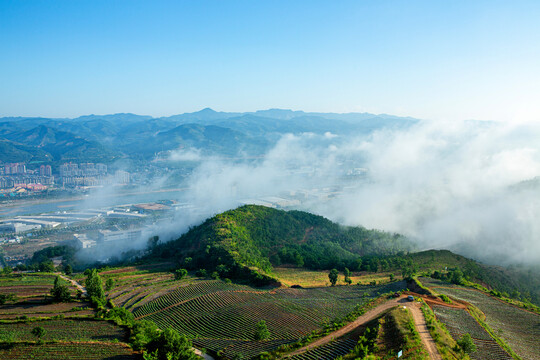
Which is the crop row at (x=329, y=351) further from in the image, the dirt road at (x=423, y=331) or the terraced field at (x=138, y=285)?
the terraced field at (x=138, y=285)

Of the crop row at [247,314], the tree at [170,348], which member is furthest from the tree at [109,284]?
the tree at [170,348]

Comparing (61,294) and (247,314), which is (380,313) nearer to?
(247,314)

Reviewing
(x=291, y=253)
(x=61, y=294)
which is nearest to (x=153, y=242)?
(x=291, y=253)

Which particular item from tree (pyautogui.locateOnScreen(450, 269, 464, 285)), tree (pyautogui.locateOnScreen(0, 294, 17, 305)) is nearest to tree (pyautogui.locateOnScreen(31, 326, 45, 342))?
tree (pyautogui.locateOnScreen(0, 294, 17, 305))

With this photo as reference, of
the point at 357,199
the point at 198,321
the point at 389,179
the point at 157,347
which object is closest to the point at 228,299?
the point at 198,321

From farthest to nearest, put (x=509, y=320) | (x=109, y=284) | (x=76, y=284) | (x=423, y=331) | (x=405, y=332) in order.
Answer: (x=76, y=284) → (x=109, y=284) → (x=509, y=320) → (x=423, y=331) → (x=405, y=332)

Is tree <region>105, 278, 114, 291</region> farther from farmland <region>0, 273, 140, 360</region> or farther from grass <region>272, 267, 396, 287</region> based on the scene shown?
grass <region>272, 267, 396, 287</region>

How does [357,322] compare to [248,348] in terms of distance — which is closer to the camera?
[248,348]
